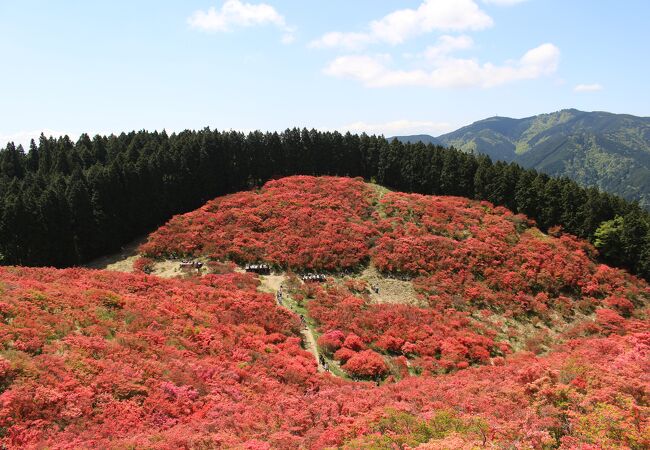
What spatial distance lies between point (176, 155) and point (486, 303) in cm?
5131

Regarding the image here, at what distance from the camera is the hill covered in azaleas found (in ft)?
54.8

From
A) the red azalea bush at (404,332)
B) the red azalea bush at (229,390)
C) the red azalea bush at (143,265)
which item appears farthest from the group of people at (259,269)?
the red azalea bush at (229,390)

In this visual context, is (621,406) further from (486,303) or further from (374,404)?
(486,303)

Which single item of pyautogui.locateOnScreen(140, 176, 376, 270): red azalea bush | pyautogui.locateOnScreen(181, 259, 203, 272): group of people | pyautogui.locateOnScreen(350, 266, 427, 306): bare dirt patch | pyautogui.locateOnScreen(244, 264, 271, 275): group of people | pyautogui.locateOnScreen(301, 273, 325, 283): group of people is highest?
pyautogui.locateOnScreen(140, 176, 376, 270): red azalea bush

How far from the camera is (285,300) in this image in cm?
4059

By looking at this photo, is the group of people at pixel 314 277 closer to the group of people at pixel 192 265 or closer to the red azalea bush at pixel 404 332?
the red azalea bush at pixel 404 332

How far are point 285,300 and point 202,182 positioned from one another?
33.9 meters

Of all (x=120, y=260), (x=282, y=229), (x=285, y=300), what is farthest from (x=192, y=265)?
(x=285, y=300)

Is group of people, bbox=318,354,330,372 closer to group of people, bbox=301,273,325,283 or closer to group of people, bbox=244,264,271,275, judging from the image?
group of people, bbox=301,273,325,283

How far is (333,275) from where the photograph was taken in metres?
46.2

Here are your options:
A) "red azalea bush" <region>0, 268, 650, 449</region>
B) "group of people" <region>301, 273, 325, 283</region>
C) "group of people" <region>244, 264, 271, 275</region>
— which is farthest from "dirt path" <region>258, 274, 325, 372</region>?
"group of people" <region>301, 273, 325, 283</region>

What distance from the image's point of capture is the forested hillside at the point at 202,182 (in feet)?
161

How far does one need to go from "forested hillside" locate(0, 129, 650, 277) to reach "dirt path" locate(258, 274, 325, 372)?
25124 mm

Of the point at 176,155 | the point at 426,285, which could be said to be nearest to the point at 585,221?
the point at 426,285
